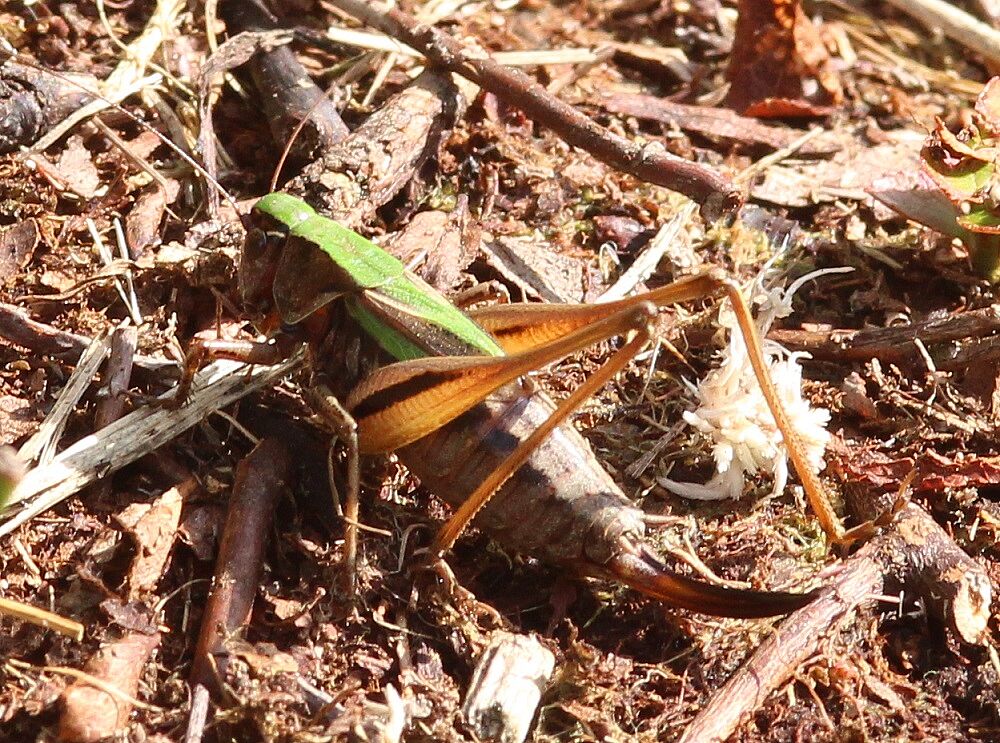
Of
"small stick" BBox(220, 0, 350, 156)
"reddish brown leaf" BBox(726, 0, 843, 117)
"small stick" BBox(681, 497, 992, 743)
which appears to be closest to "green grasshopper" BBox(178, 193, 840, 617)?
"small stick" BBox(681, 497, 992, 743)

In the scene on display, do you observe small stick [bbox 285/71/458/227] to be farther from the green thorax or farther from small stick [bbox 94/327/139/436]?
small stick [bbox 94/327/139/436]

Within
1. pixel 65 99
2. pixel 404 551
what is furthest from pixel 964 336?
pixel 65 99

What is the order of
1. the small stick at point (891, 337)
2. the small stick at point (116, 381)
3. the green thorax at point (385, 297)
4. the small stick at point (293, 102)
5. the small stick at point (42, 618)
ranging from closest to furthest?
1. the small stick at point (42, 618)
2. the green thorax at point (385, 297)
3. the small stick at point (116, 381)
4. the small stick at point (891, 337)
5. the small stick at point (293, 102)

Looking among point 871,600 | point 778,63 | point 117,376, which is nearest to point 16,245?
point 117,376

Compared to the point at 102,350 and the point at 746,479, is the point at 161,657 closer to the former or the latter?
the point at 102,350

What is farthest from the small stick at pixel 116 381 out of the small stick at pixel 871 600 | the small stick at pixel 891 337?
the small stick at pixel 891 337

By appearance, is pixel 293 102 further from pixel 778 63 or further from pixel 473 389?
pixel 778 63

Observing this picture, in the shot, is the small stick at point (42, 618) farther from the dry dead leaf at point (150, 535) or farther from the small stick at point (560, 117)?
the small stick at point (560, 117)

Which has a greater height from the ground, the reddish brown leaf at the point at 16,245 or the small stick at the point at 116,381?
the reddish brown leaf at the point at 16,245
